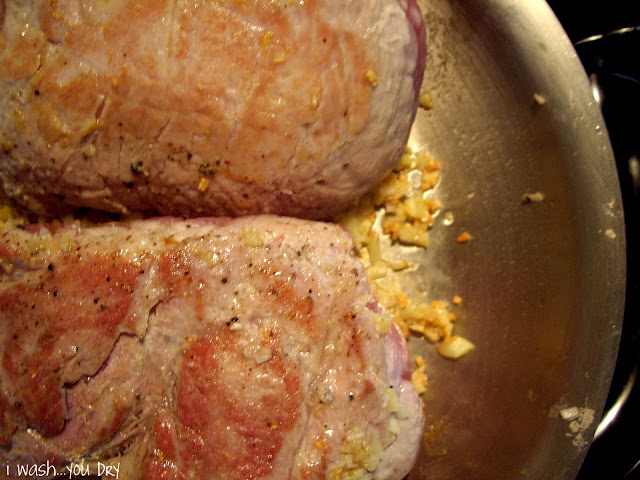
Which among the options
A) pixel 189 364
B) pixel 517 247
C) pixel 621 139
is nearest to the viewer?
pixel 189 364

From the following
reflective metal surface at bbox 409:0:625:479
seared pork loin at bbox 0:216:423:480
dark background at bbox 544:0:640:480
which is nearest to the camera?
seared pork loin at bbox 0:216:423:480

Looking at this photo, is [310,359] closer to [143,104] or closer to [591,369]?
[143,104]

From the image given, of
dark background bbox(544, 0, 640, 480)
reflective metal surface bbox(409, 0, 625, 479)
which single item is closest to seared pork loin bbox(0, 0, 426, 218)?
reflective metal surface bbox(409, 0, 625, 479)

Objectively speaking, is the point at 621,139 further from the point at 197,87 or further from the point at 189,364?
the point at 189,364

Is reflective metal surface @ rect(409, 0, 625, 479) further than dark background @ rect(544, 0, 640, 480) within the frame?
No

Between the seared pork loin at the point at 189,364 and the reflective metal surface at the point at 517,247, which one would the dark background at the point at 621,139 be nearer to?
the reflective metal surface at the point at 517,247

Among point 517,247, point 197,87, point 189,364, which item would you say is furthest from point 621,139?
point 189,364

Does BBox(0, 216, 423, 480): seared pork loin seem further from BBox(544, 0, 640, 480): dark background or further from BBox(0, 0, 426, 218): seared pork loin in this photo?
BBox(544, 0, 640, 480): dark background
